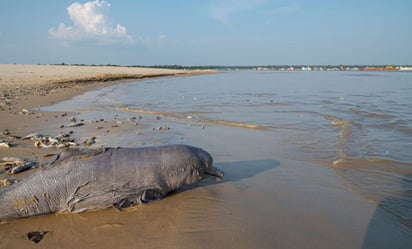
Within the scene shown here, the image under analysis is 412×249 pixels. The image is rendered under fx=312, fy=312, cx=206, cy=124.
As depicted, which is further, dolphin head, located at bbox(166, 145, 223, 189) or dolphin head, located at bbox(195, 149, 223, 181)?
dolphin head, located at bbox(195, 149, 223, 181)

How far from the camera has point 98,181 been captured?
436 cm

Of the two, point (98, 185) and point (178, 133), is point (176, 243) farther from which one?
point (178, 133)

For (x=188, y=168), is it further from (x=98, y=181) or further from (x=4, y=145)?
(x=4, y=145)

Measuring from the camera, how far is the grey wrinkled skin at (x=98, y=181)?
4.09 meters

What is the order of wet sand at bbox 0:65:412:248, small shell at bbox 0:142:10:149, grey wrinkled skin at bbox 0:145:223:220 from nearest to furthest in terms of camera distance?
wet sand at bbox 0:65:412:248
grey wrinkled skin at bbox 0:145:223:220
small shell at bbox 0:142:10:149

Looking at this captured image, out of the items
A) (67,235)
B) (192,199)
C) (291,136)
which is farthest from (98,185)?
(291,136)

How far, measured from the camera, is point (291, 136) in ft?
26.8

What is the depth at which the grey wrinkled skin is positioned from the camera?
13.4 feet

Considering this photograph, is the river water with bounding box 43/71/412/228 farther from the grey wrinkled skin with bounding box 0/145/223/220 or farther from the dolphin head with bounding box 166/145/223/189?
the grey wrinkled skin with bounding box 0/145/223/220

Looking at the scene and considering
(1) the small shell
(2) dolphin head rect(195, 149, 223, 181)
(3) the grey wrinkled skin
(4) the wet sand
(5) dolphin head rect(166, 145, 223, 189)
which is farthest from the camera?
(1) the small shell

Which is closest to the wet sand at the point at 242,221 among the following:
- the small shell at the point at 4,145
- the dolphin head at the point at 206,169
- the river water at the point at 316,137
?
the dolphin head at the point at 206,169

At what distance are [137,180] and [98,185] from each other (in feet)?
1.75

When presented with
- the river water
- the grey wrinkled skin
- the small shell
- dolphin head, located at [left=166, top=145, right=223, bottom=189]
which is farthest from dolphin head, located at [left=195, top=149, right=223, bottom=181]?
the small shell

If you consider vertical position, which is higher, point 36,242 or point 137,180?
point 137,180
